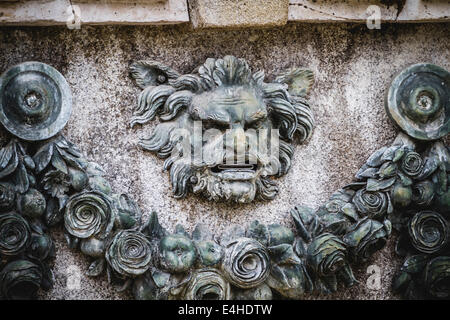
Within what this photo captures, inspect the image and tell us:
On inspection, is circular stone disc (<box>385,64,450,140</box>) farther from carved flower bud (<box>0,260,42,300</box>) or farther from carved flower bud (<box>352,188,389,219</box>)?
carved flower bud (<box>0,260,42,300</box>)

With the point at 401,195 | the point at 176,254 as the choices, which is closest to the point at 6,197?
the point at 176,254

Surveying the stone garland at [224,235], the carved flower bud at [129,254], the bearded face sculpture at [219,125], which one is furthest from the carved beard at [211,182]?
the carved flower bud at [129,254]

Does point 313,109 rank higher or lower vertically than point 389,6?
lower

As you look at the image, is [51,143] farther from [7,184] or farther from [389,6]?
[389,6]

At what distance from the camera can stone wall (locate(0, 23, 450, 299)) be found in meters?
2.70

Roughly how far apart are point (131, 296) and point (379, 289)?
820 mm

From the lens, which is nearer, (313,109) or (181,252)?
(181,252)

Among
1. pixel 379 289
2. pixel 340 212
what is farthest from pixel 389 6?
pixel 379 289

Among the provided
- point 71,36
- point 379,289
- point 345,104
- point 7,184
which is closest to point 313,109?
point 345,104

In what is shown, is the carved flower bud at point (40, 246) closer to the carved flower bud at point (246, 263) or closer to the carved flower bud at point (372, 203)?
the carved flower bud at point (246, 263)

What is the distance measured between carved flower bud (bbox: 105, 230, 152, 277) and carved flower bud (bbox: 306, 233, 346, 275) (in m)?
0.51

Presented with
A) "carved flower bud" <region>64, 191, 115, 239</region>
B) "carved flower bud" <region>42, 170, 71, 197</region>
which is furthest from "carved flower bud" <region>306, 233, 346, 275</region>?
"carved flower bud" <region>42, 170, 71, 197</region>

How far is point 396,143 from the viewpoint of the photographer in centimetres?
284
